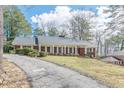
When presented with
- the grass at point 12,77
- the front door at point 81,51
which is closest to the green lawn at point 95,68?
the front door at point 81,51

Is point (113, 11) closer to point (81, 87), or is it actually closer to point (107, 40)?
point (107, 40)

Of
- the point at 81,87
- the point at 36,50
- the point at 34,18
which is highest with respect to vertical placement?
the point at 34,18

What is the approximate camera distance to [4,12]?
19.0 feet

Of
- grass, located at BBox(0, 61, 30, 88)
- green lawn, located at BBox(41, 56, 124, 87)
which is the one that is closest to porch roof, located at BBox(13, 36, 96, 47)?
green lawn, located at BBox(41, 56, 124, 87)

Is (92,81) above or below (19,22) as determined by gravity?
below

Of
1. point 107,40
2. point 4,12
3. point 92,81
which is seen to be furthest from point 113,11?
point 4,12

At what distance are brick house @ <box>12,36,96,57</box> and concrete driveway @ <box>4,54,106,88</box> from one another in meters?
0.17

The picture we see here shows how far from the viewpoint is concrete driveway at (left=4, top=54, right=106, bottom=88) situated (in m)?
5.73

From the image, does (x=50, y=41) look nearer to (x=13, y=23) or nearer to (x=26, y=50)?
(x=26, y=50)

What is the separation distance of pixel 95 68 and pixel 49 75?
556mm

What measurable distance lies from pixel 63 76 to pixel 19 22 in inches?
32.5

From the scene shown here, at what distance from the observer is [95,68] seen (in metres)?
5.87

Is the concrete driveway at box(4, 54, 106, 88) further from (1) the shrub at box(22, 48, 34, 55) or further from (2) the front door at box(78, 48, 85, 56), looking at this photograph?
(2) the front door at box(78, 48, 85, 56)

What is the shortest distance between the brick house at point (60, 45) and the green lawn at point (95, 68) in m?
0.07
